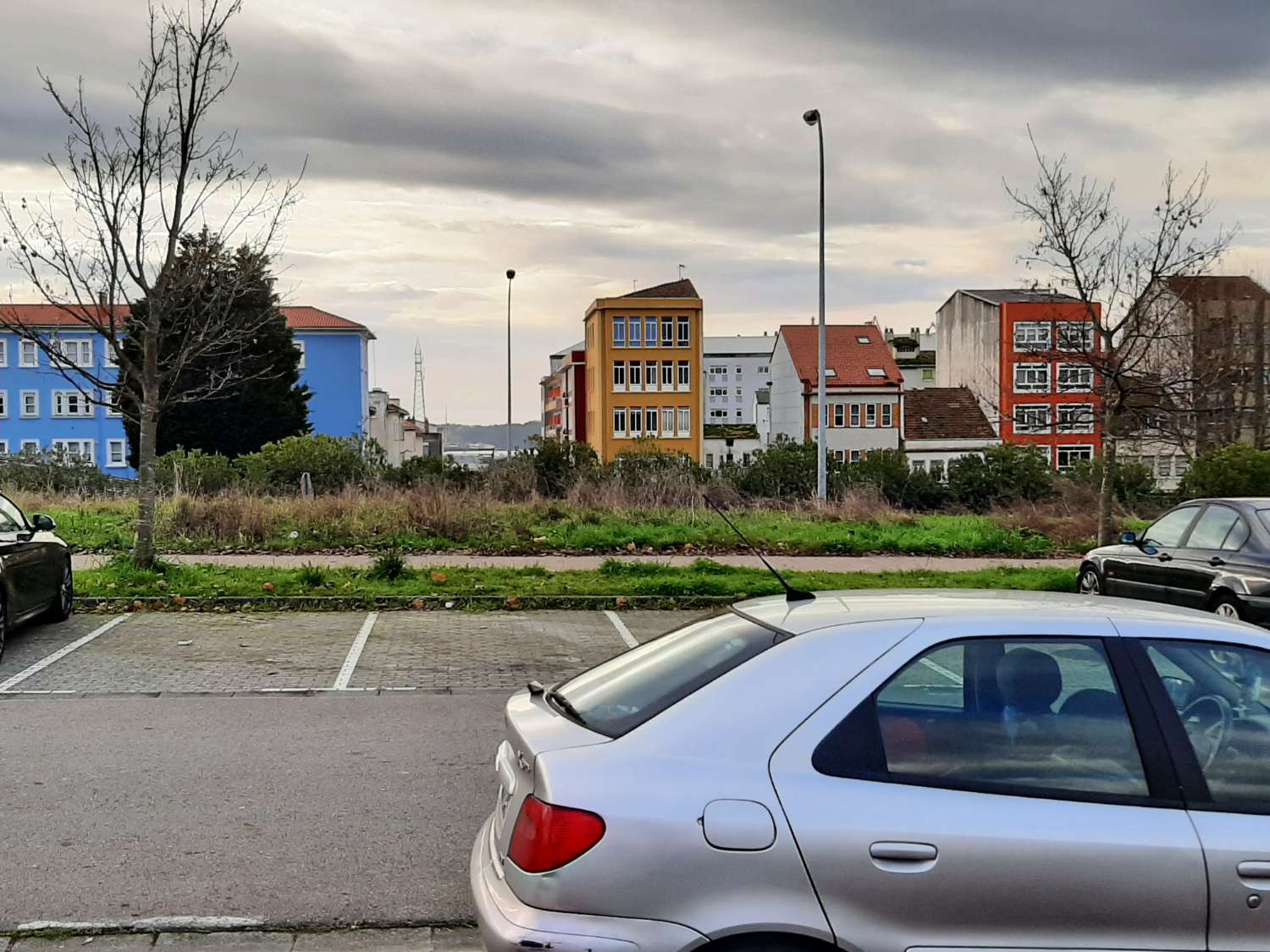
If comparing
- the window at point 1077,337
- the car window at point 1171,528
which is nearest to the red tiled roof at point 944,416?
the window at point 1077,337

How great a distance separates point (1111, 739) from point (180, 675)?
8.52 metres

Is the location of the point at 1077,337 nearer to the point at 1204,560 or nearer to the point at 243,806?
the point at 1204,560

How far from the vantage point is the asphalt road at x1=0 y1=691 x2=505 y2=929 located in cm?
507

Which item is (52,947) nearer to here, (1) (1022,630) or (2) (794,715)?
(2) (794,715)

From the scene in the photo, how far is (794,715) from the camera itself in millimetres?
3377

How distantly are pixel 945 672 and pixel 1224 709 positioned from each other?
34.9 inches

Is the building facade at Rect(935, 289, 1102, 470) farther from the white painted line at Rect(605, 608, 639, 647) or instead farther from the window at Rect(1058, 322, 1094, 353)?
the white painted line at Rect(605, 608, 639, 647)

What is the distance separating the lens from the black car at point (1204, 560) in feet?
35.2

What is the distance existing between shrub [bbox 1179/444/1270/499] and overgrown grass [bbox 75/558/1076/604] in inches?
302

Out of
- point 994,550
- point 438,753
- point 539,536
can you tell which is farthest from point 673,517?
point 438,753

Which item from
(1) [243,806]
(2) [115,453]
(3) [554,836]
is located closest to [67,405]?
(2) [115,453]

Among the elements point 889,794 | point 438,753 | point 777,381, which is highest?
point 777,381

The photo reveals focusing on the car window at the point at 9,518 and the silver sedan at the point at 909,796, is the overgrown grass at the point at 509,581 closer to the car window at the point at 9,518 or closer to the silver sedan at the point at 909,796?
the car window at the point at 9,518

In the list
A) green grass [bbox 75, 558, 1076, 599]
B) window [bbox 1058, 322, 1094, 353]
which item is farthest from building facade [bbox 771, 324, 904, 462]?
green grass [bbox 75, 558, 1076, 599]
